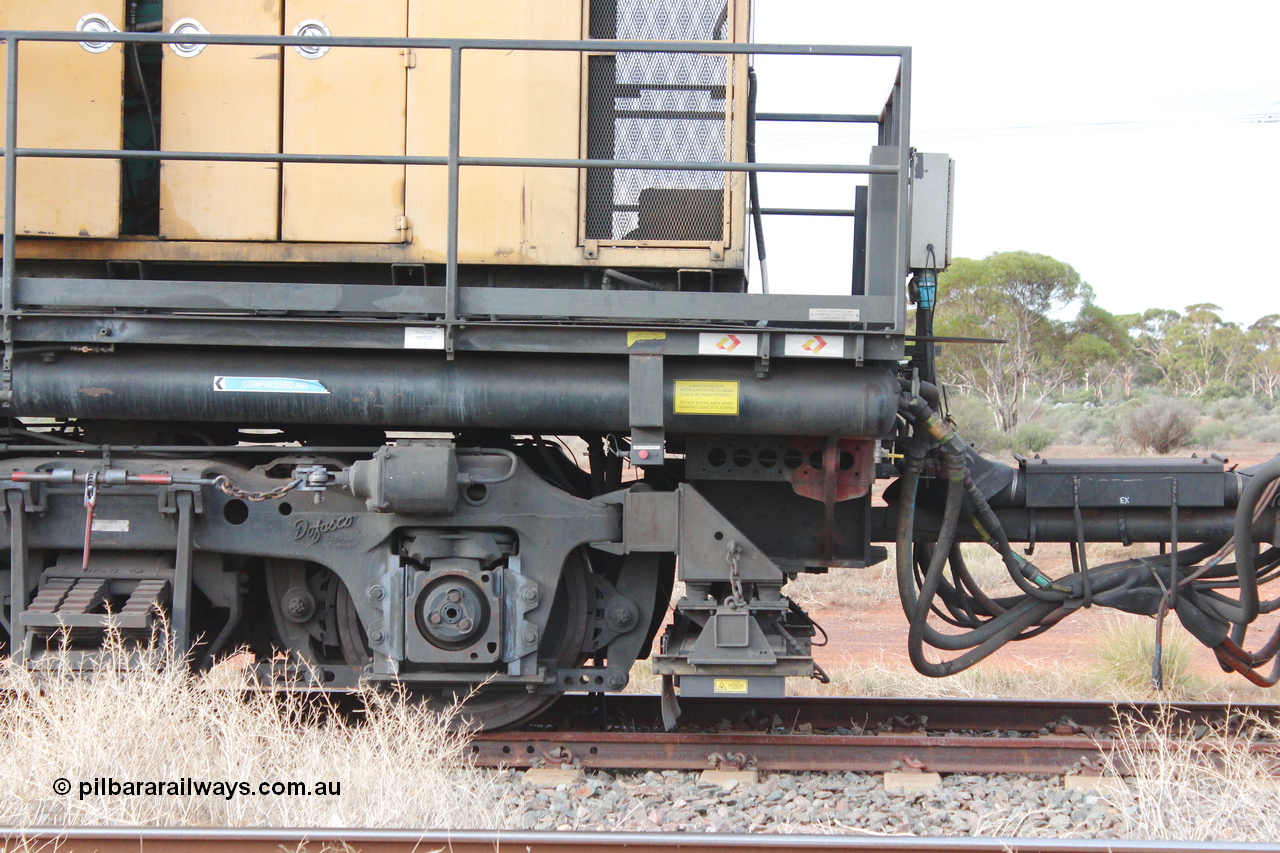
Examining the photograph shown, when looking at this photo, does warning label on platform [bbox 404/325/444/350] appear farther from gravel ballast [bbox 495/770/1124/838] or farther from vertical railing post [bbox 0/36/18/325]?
gravel ballast [bbox 495/770/1124/838]

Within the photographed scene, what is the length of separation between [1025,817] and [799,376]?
220cm

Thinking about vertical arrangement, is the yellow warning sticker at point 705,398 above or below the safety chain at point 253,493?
above

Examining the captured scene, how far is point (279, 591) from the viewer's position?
5.05m

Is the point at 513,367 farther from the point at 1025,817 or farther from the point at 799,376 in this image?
the point at 1025,817

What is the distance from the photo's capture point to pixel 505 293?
4.44 m

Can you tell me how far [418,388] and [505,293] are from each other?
626mm

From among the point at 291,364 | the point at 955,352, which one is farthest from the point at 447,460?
the point at 955,352

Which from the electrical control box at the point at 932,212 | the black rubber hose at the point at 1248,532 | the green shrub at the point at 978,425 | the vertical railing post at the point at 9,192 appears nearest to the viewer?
the vertical railing post at the point at 9,192

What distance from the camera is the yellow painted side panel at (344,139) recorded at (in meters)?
4.95

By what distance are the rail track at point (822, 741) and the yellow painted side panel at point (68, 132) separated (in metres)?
3.33

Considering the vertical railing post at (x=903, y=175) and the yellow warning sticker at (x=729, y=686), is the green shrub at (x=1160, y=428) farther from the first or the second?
the yellow warning sticker at (x=729, y=686)

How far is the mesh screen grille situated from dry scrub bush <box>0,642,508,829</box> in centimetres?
270

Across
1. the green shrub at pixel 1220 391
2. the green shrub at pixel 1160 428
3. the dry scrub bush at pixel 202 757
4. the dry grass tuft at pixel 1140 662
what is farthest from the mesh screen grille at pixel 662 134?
the green shrub at pixel 1220 391

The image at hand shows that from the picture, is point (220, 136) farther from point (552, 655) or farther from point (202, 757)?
point (552, 655)
